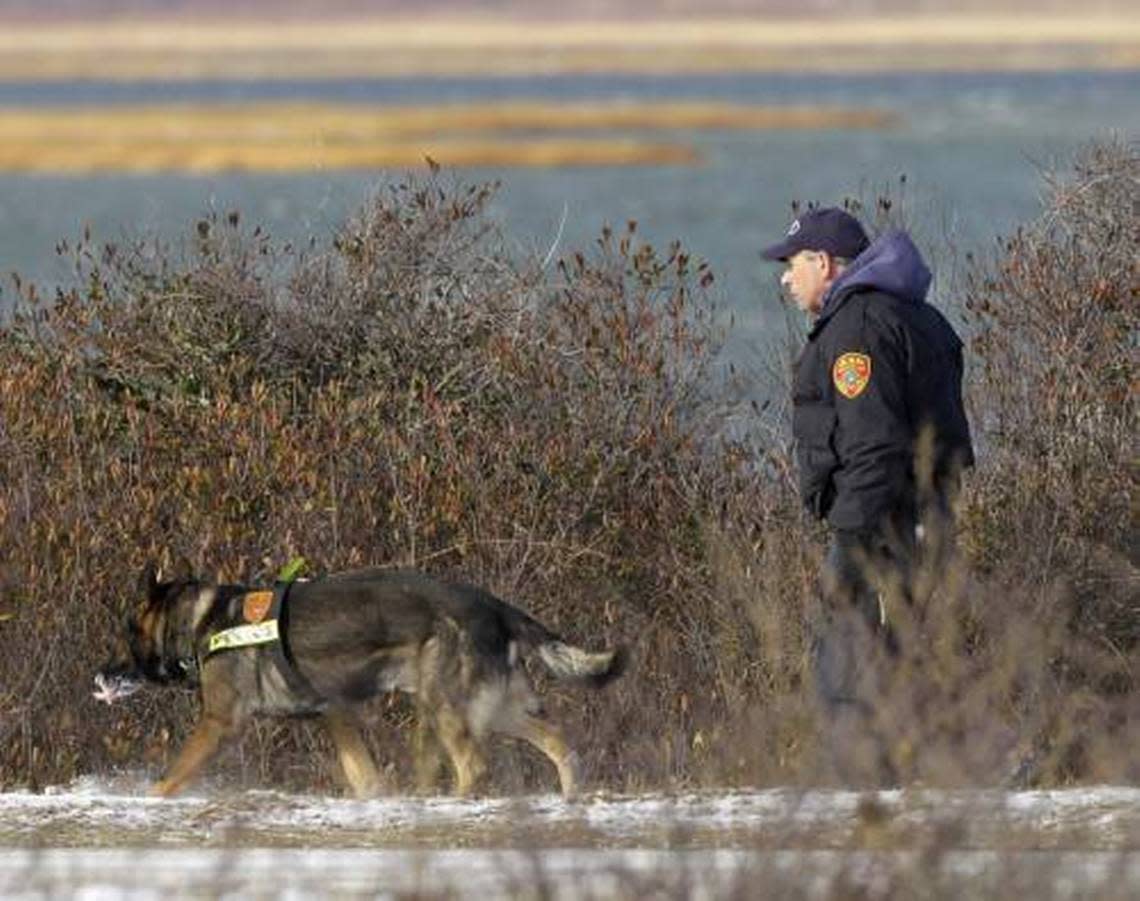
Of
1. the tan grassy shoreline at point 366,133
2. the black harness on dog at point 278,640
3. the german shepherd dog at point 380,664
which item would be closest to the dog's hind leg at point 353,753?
the german shepherd dog at point 380,664

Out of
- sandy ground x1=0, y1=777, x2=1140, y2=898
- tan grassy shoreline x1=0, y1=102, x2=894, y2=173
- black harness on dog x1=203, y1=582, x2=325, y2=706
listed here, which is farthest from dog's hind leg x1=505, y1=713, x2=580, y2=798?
tan grassy shoreline x1=0, y1=102, x2=894, y2=173

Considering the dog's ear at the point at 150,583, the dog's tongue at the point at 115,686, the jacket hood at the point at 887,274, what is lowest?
the dog's tongue at the point at 115,686

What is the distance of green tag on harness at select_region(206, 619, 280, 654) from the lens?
1039 cm

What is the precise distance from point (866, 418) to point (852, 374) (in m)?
0.14

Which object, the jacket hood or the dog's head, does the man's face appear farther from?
the dog's head

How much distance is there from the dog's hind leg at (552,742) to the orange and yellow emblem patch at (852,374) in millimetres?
1542

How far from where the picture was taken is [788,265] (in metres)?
10.1

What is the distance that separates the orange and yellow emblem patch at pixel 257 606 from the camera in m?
10.4

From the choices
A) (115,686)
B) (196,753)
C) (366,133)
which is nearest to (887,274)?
(196,753)

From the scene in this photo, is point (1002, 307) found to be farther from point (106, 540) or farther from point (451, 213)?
point (106, 540)

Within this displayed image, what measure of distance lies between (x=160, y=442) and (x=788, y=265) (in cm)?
414

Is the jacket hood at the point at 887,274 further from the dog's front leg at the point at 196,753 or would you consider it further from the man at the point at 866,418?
the dog's front leg at the point at 196,753

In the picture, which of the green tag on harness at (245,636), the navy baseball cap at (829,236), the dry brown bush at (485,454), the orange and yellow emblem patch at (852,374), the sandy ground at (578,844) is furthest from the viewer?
the dry brown bush at (485,454)

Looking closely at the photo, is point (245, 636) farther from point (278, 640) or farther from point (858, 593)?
point (858, 593)
